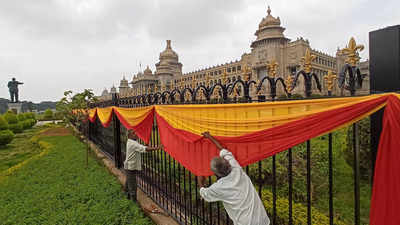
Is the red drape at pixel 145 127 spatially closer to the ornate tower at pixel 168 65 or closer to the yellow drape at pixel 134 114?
the yellow drape at pixel 134 114

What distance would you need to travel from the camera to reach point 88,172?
6.22 metres

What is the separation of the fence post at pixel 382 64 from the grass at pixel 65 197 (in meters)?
3.53

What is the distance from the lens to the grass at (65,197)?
3.80m

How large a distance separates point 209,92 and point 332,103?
1.42m

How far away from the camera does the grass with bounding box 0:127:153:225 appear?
12.5 ft

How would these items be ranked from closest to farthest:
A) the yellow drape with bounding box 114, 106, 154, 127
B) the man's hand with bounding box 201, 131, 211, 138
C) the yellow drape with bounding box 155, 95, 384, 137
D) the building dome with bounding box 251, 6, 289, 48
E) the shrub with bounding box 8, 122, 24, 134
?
1. the yellow drape with bounding box 155, 95, 384, 137
2. the man's hand with bounding box 201, 131, 211, 138
3. the yellow drape with bounding box 114, 106, 154, 127
4. the shrub with bounding box 8, 122, 24, 134
5. the building dome with bounding box 251, 6, 289, 48

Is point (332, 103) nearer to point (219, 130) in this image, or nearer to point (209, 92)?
point (219, 130)

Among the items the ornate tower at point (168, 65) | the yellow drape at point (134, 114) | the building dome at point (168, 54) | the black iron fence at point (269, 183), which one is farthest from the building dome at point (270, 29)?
the yellow drape at point (134, 114)

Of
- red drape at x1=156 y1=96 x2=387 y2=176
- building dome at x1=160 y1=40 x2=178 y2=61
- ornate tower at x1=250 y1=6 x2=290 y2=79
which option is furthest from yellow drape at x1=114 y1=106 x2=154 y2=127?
building dome at x1=160 y1=40 x2=178 y2=61

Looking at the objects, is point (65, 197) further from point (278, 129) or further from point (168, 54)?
point (168, 54)

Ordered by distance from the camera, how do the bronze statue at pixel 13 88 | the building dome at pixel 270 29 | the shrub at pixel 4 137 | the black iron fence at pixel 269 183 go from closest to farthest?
the black iron fence at pixel 269 183
the shrub at pixel 4 137
the bronze statue at pixel 13 88
the building dome at pixel 270 29

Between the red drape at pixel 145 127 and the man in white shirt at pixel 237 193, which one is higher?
the red drape at pixel 145 127

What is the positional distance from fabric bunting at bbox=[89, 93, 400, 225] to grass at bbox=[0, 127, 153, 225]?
6.12 feet

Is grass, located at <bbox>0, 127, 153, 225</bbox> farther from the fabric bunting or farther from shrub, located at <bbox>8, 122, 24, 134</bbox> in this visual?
shrub, located at <bbox>8, 122, 24, 134</bbox>
